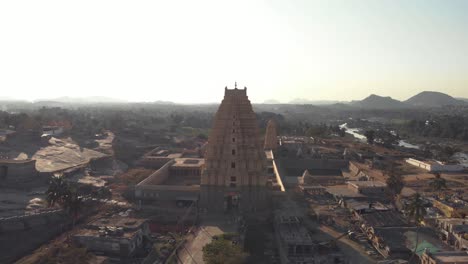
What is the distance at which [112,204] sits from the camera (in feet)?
130

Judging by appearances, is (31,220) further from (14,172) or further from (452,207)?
(452,207)

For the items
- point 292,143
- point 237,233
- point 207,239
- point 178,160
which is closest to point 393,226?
point 237,233

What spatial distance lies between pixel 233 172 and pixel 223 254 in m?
12.4

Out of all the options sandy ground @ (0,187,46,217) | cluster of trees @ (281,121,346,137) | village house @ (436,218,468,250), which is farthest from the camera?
cluster of trees @ (281,121,346,137)

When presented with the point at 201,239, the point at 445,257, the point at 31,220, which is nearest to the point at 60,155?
the point at 31,220

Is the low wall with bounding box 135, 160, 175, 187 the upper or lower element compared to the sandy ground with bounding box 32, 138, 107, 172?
upper

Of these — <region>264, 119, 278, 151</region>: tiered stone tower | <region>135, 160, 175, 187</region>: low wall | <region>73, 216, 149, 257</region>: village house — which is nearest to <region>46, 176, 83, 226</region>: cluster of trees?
<region>73, 216, 149, 257</region>: village house

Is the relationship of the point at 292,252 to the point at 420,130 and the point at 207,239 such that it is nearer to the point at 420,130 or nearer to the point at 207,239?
the point at 207,239

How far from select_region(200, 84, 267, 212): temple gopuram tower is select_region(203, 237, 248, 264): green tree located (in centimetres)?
960

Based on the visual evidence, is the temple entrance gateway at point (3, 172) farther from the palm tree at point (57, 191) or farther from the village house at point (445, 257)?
the village house at point (445, 257)

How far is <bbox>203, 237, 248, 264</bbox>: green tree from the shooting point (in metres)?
23.8

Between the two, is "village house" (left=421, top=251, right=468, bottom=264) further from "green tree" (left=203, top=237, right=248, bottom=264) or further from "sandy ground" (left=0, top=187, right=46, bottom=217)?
"sandy ground" (left=0, top=187, right=46, bottom=217)

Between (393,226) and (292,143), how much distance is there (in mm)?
41405

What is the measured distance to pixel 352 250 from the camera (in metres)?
28.6
